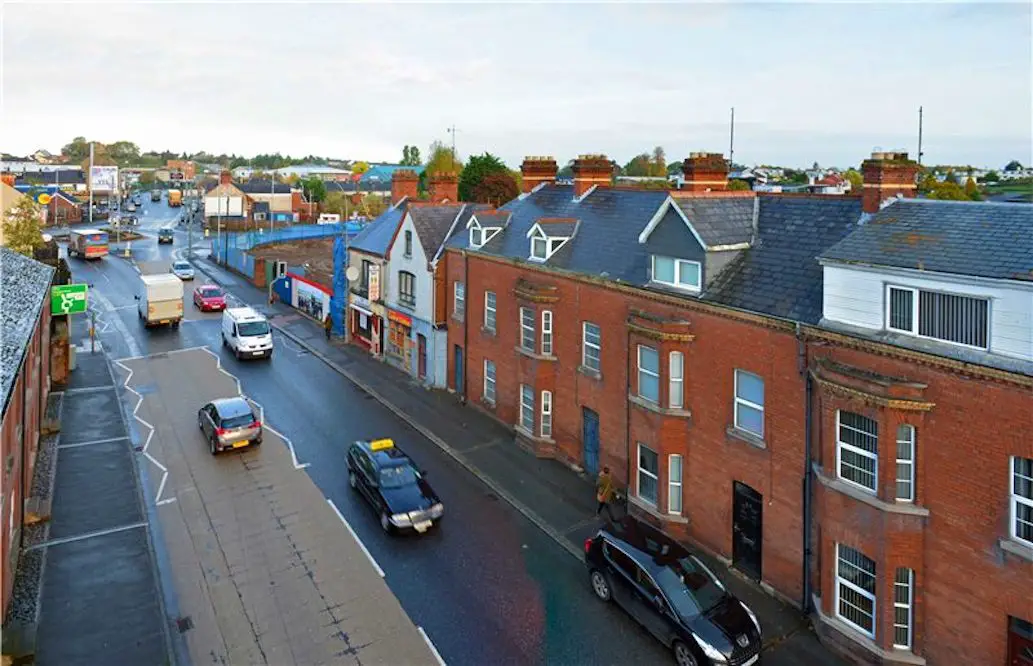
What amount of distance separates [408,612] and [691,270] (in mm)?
12100

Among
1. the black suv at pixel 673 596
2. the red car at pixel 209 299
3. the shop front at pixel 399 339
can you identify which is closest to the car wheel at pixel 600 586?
the black suv at pixel 673 596

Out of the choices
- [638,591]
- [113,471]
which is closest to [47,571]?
[113,471]

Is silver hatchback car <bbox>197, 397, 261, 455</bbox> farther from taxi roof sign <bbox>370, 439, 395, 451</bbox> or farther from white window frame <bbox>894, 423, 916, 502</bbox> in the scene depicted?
white window frame <bbox>894, 423, 916, 502</bbox>

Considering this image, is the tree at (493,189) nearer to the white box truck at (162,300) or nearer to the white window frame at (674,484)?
the white box truck at (162,300)

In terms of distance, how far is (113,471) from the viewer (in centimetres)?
2553

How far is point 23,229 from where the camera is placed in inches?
1768

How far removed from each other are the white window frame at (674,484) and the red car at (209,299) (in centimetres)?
4257

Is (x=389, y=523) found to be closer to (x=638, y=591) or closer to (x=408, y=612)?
(x=408, y=612)

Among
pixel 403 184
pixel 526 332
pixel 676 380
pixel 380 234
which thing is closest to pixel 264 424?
pixel 526 332

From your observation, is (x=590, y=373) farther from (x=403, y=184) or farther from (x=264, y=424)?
(x=403, y=184)

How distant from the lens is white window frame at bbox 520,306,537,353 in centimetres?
2770

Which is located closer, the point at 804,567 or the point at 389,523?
the point at 804,567

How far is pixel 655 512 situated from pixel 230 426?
52.4ft

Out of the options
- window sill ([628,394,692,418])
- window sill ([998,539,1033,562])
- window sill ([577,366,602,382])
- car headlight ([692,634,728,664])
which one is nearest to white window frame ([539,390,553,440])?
window sill ([577,366,602,382])
